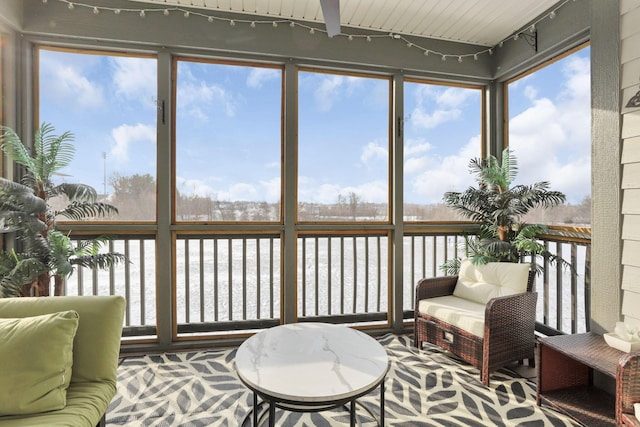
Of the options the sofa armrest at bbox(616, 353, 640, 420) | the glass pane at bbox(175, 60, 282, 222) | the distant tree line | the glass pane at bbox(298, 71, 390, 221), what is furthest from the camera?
the glass pane at bbox(298, 71, 390, 221)

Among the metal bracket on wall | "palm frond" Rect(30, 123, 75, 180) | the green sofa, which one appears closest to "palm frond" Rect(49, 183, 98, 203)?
"palm frond" Rect(30, 123, 75, 180)

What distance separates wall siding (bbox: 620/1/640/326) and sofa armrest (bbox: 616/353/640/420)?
67 cm

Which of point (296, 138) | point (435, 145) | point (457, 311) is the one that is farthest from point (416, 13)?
point (457, 311)

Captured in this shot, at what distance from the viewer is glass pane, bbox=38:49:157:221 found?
9.03 feet

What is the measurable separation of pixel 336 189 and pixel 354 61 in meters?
1.23

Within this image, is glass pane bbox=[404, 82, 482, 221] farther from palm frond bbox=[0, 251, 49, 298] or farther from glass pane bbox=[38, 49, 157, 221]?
palm frond bbox=[0, 251, 49, 298]

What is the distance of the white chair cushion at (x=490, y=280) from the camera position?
2.51 meters

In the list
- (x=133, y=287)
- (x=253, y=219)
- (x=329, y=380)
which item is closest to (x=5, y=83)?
(x=133, y=287)

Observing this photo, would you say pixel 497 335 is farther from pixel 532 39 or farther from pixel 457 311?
pixel 532 39

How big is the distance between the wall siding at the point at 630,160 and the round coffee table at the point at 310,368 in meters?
1.66

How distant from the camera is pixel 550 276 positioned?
2998 mm

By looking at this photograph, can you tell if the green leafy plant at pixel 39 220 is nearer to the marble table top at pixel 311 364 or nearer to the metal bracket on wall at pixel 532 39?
the marble table top at pixel 311 364

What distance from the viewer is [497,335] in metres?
2.26

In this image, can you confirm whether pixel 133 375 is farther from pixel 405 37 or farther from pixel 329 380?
pixel 405 37
